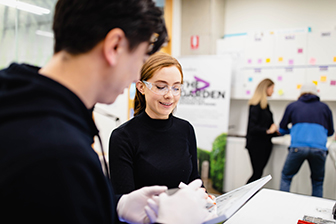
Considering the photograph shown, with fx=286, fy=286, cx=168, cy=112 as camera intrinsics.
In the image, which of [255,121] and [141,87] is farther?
[255,121]

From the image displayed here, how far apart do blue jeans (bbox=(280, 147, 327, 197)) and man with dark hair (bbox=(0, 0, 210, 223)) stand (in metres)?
3.13

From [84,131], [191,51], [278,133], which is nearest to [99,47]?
[84,131]

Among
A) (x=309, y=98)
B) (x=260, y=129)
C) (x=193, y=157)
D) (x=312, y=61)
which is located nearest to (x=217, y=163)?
(x=260, y=129)

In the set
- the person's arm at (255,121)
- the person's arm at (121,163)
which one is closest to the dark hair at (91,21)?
the person's arm at (121,163)

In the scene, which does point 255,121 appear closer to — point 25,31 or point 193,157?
point 193,157

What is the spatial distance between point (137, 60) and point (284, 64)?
148 inches

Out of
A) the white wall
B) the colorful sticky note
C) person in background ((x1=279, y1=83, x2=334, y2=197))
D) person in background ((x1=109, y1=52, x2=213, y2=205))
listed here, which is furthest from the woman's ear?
the white wall

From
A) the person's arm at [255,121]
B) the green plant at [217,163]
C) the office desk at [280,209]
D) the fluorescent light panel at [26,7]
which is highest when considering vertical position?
the fluorescent light panel at [26,7]

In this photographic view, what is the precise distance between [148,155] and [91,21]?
2.58 feet

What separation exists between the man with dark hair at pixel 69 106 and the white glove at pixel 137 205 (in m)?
0.28

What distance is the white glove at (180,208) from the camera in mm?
740

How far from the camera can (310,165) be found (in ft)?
11.2

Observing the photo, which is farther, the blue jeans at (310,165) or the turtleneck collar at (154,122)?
the blue jeans at (310,165)

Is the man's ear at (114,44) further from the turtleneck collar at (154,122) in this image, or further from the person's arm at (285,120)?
the person's arm at (285,120)
